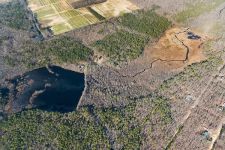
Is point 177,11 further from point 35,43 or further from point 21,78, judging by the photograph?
point 21,78

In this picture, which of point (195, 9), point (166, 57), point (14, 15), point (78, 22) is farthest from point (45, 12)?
point (195, 9)

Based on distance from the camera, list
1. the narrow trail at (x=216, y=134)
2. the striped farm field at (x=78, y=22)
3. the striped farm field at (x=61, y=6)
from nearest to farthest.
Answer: the narrow trail at (x=216, y=134), the striped farm field at (x=78, y=22), the striped farm field at (x=61, y=6)

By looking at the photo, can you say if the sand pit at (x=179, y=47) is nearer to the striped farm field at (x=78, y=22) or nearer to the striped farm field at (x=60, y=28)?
the striped farm field at (x=78, y=22)

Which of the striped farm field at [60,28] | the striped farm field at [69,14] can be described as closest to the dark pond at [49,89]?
the striped farm field at [60,28]

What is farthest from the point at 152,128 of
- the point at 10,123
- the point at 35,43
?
the point at 35,43

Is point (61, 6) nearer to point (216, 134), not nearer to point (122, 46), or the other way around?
point (122, 46)

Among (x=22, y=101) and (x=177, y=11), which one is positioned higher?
(x=177, y=11)
